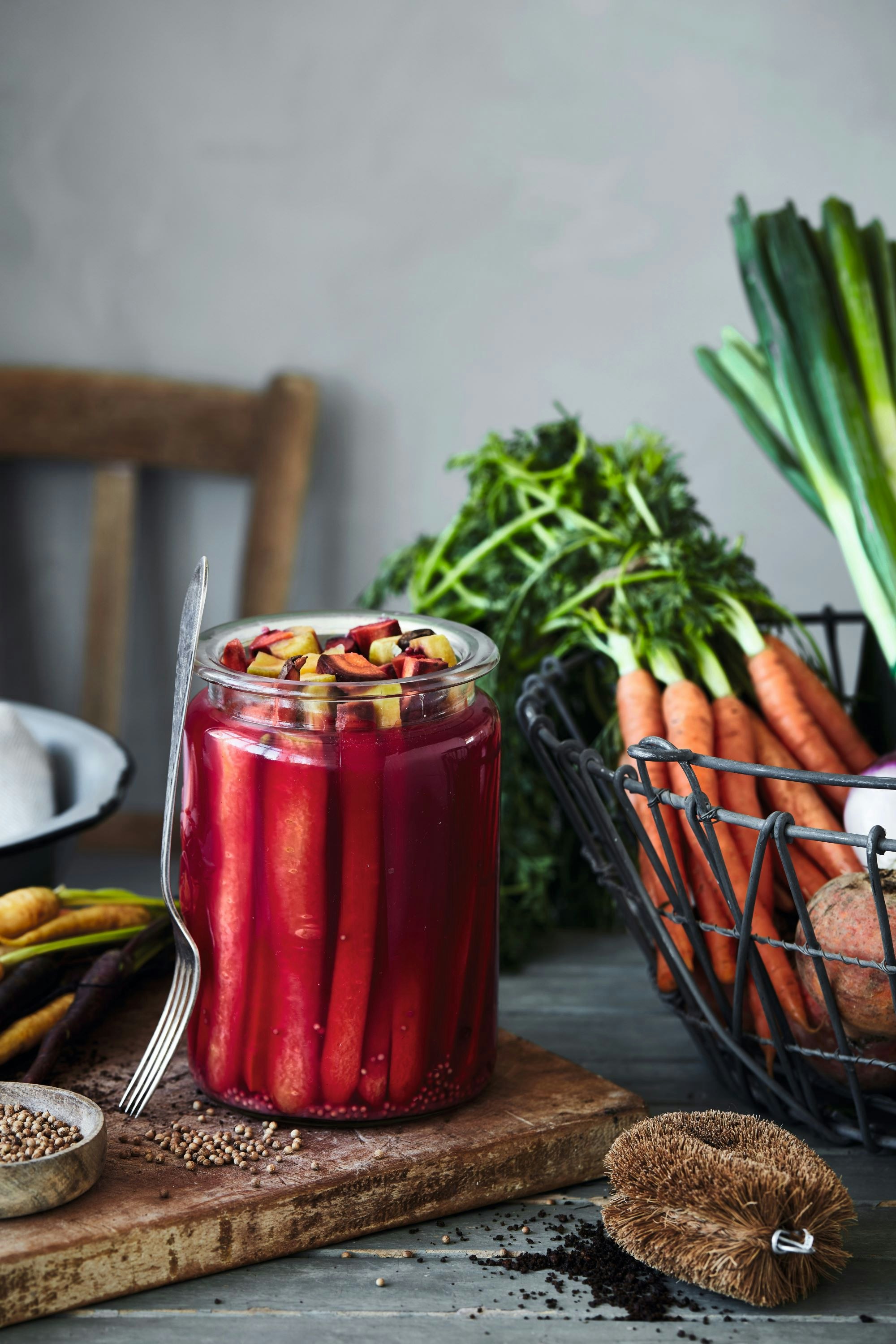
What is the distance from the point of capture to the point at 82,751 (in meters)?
1.05

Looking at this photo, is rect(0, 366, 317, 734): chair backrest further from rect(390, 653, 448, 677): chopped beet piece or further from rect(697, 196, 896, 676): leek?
rect(390, 653, 448, 677): chopped beet piece

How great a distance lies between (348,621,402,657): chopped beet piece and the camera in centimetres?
72

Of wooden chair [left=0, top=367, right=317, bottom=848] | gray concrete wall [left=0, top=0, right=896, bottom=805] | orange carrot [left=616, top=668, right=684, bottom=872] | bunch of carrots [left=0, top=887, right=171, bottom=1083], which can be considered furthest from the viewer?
wooden chair [left=0, top=367, right=317, bottom=848]

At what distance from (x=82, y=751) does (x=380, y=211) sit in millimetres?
824

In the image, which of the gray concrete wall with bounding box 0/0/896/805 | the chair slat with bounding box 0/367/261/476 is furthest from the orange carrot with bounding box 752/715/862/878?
the chair slat with bounding box 0/367/261/476

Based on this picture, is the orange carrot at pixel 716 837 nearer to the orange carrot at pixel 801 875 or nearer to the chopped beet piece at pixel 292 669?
the orange carrot at pixel 801 875

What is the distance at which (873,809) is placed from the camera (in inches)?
31.1

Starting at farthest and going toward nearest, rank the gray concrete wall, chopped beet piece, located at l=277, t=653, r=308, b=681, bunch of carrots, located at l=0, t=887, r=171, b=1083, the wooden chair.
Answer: the wooden chair, the gray concrete wall, bunch of carrots, located at l=0, t=887, r=171, b=1083, chopped beet piece, located at l=277, t=653, r=308, b=681

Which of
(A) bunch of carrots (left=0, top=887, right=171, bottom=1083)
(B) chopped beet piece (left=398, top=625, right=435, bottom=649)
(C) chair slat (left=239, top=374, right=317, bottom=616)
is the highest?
(C) chair slat (left=239, top=374, right=317, bottom=616)

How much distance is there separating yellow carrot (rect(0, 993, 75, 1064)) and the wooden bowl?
0.13 meters

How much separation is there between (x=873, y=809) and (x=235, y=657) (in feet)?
1.34

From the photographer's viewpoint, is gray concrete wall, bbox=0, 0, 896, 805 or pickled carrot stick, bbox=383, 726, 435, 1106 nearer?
pickled carrot stick, bbox=383, 726, 435, 1106

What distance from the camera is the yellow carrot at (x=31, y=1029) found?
751 millimetres

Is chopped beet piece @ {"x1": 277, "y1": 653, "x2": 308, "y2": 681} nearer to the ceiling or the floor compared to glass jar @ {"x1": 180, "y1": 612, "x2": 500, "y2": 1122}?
nearer to the ceiling
